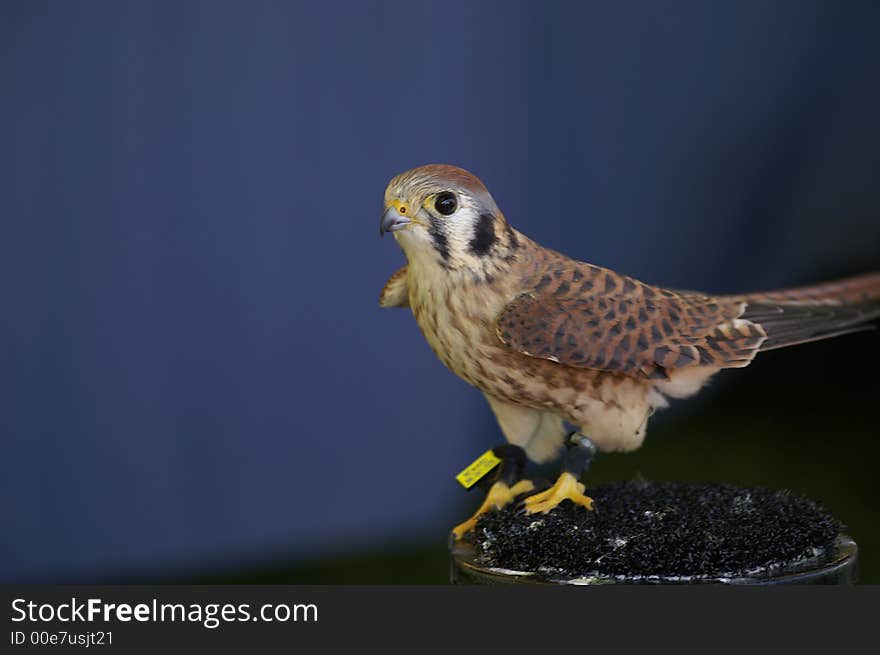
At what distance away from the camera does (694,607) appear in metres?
1.64

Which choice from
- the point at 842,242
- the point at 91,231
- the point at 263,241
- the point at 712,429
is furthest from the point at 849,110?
the point at 91,231

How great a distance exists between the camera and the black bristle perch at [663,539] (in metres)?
1.77

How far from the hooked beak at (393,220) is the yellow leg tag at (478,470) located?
1.64ft

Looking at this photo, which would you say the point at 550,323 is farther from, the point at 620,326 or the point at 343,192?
the point at 343,192

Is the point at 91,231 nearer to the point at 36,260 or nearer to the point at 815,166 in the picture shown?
the point at 36,260

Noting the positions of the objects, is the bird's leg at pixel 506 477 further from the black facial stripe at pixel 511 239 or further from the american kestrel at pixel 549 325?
the black facial stripe at pixel 511 239

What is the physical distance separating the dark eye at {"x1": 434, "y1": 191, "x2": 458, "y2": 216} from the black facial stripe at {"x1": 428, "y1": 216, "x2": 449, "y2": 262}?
0.06ft

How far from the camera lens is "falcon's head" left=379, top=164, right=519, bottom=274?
6.12 ft

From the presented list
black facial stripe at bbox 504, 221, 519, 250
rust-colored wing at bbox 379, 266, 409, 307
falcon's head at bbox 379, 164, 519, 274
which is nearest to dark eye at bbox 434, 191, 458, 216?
falcon's head at bbox 379, 164, 519, 274

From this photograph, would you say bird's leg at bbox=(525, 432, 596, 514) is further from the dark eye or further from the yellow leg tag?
the dark eye

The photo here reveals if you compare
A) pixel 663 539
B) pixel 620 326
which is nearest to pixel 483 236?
pixel 620 326

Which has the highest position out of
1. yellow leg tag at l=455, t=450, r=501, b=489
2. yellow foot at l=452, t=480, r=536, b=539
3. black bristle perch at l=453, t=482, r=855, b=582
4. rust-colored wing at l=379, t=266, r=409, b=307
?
rust-colored wing at l=379, t=266, r=409, b=307

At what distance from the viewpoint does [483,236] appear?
1.93 meters

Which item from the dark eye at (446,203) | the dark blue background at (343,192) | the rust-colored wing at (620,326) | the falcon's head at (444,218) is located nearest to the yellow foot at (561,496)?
the rust-colored wing at (620,326)
